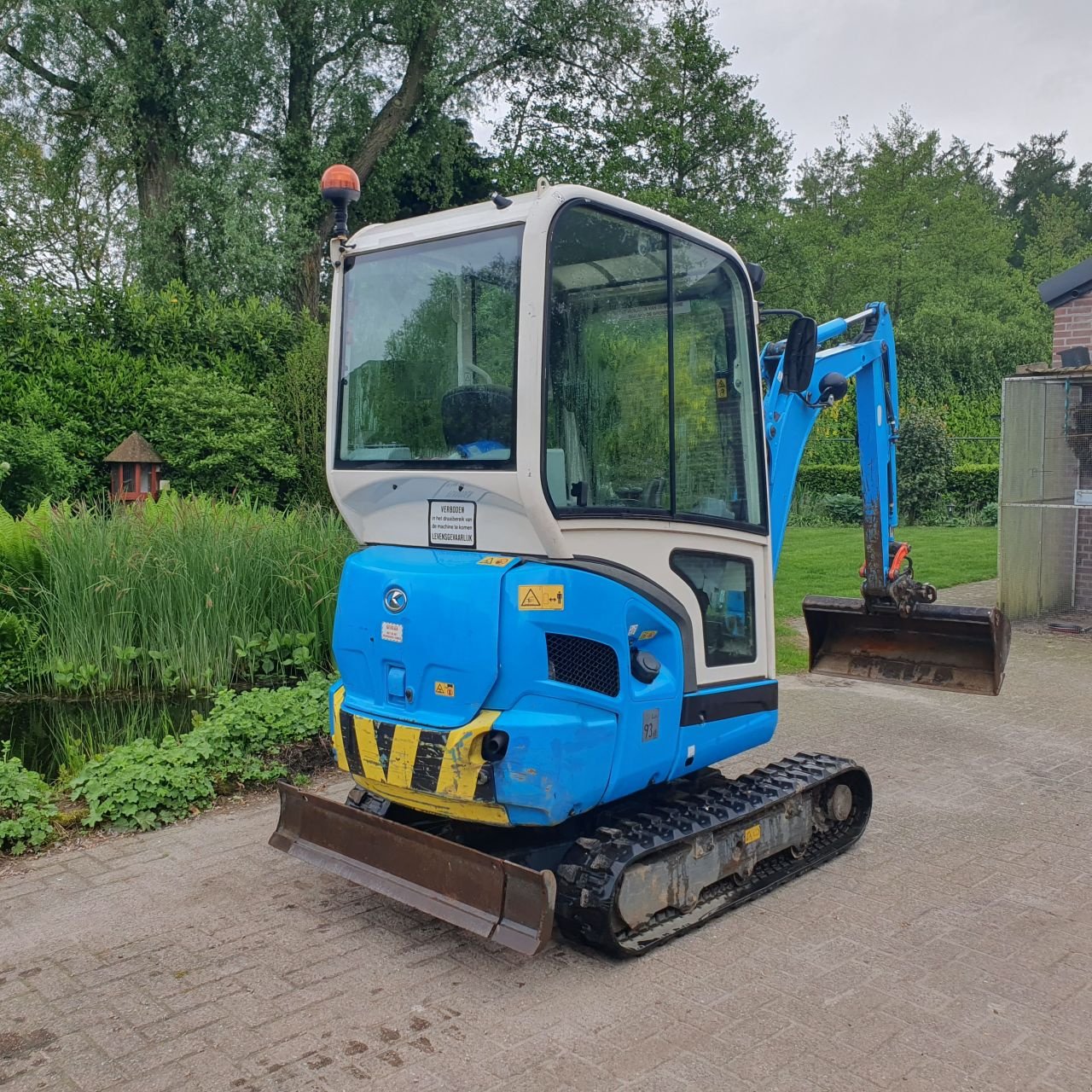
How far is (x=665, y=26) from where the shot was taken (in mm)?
21797

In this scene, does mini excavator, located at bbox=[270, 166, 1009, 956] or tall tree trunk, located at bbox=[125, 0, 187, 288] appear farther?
tall tree trunk, located at bbox=[125, 0, 187, 288]

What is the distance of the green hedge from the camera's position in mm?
20406

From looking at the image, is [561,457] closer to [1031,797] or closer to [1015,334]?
[1031,797]

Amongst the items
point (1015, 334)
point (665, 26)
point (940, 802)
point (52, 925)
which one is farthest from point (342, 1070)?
point (1015, 334)

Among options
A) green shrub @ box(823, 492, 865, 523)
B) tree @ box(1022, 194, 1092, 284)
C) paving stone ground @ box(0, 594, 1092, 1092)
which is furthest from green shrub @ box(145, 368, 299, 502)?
tree @ box(1022, 194, 1092, 284)

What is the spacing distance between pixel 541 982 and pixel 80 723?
4.17m

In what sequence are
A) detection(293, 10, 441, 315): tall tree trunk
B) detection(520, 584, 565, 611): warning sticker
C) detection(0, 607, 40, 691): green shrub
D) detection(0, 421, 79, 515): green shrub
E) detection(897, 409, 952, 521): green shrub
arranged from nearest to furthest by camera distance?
detection(520, 584, 565, 611): warning sticker < detection(0, 607, 40, 691): green shrub < detection(0, 421, 79, 515): green shrub < detection(293, 10, 441, 315): tall tree trunk < detection(897, 409, 952, 521): green shrub

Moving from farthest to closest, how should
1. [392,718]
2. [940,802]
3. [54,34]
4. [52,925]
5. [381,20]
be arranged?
[381,20], [54,34], [940,802], [52,925], [392,718]

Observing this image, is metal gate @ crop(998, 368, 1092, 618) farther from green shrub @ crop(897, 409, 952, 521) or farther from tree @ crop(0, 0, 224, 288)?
tree @ crop(0, 0, 224, 288)

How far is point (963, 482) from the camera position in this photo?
2056cm

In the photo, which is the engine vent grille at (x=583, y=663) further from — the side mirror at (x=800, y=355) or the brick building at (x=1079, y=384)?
the brick building at (x=1079, y=384)

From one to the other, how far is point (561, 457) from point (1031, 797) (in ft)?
11.4

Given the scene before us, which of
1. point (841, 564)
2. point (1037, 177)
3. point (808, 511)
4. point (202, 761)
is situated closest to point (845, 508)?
point (808, 511)

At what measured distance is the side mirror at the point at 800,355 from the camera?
444 cm
